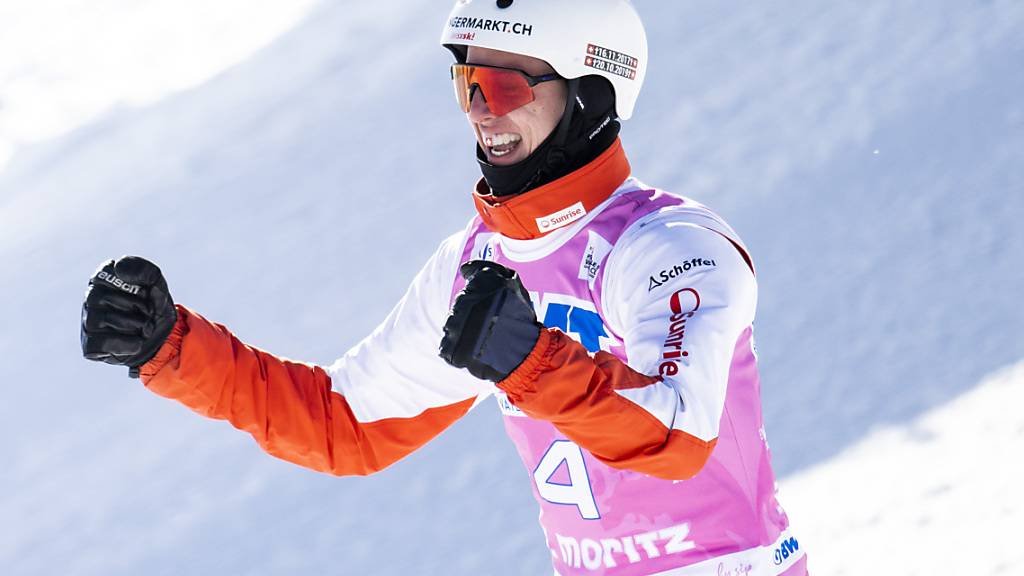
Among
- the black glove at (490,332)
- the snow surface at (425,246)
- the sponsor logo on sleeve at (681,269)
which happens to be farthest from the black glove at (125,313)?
the snow surface at (425,246)

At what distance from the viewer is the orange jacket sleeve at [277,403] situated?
10.2 ft

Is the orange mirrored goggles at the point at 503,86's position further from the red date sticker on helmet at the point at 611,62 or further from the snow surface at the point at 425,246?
the snow surface at the point at 425,246

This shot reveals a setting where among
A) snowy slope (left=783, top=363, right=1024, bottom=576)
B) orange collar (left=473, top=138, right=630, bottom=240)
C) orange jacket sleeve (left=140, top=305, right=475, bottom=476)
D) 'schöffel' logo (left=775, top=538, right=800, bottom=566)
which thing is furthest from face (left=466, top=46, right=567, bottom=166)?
snowy slope (left=783, top=363, right=1024, bottom=576)

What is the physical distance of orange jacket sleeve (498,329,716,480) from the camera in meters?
2.21

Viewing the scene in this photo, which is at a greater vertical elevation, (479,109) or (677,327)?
(479,109)

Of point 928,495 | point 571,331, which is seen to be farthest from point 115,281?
point 928,495

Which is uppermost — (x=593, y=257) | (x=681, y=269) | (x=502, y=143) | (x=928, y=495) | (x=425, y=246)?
(x=425, y=246)

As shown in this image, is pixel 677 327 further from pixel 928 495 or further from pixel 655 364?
pixel 928 495

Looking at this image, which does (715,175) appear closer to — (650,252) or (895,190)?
(895,190)

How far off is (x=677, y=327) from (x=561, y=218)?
603 millimetres

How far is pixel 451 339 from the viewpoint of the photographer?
7.22 feet

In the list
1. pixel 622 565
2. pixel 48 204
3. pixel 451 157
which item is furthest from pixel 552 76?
pixel 48 204

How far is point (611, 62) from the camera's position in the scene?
3115mm

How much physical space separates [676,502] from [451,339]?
0.87 meters
